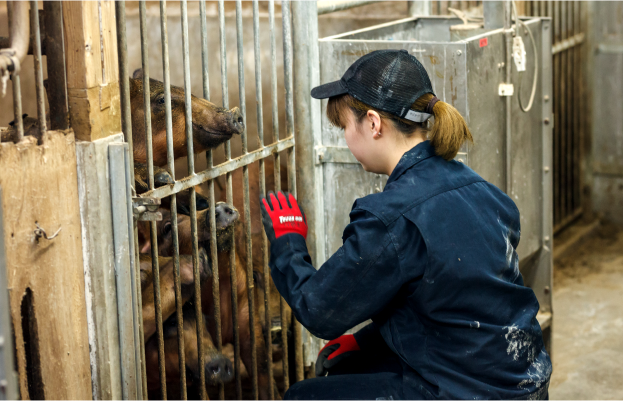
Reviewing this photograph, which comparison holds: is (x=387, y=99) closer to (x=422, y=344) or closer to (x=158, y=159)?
(x=422, y=344)

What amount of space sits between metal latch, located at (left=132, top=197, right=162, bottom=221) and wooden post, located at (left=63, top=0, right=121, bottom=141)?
230 millimetres

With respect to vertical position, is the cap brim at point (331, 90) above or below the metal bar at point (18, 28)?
below

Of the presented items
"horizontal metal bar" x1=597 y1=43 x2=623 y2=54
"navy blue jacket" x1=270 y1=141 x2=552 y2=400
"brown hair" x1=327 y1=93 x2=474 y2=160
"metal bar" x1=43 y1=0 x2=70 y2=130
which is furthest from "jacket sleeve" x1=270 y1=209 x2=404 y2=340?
"horizontal metal bar" x1=597 y1=43 x2=623 y2=54

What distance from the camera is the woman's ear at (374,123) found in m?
2.29

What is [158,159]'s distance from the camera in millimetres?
2930

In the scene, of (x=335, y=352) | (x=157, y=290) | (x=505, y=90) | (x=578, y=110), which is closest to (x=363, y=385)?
(x=335, y=352)

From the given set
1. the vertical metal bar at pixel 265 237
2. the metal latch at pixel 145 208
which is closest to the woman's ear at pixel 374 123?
the metal latch at pixel 145 208

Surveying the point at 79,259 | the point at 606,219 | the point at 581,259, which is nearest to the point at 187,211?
the point at 79,259

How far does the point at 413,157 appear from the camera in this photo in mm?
2299

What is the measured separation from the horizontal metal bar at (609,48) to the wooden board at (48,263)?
18.4 feet

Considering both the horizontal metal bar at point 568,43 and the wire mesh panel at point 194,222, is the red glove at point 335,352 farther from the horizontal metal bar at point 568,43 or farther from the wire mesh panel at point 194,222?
the horizontal metal bar at point 568,43

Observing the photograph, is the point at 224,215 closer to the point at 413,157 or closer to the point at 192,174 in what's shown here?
the point at 192,174

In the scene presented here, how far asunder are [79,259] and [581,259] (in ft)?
16.0

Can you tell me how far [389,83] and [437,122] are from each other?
19 centimetres
